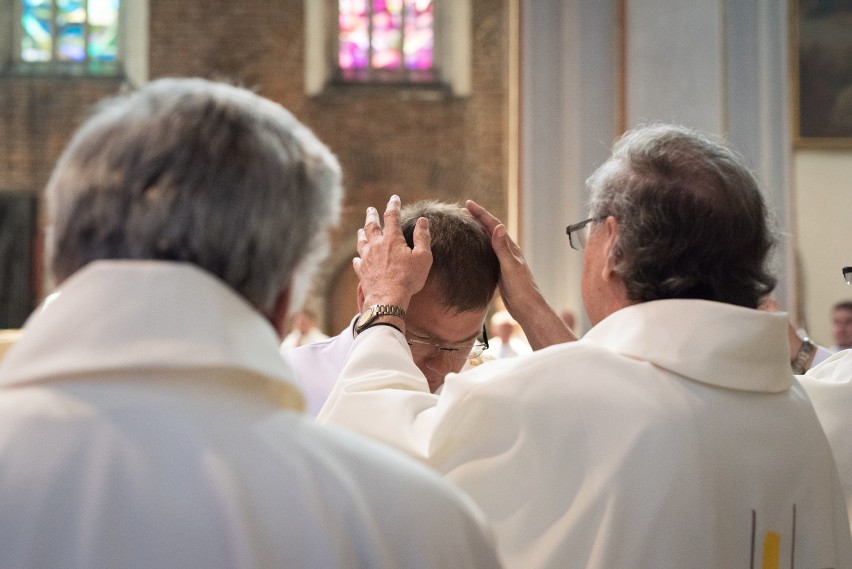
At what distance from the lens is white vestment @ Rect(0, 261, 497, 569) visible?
2.98 ft

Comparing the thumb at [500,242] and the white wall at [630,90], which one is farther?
the white wall at [630,90]

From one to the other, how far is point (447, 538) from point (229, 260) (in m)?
0.34

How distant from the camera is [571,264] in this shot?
30.5ft

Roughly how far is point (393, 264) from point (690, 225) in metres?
0.60

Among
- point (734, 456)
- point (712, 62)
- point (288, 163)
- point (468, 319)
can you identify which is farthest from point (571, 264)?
point (288, 163)

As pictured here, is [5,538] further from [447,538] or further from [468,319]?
[468,319]

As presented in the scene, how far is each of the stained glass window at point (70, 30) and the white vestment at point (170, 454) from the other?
16385mm

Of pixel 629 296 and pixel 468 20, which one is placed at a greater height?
pixel 468 20

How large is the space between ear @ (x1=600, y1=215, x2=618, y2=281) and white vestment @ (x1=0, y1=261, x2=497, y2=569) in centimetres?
89

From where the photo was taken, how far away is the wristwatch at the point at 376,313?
1980mm

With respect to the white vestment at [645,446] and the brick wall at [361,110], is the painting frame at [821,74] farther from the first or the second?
Answer: the white vestment at [645,446]

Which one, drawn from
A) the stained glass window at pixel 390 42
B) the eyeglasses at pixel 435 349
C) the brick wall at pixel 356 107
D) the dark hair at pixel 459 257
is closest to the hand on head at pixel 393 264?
the dark hair at pixel 459 257

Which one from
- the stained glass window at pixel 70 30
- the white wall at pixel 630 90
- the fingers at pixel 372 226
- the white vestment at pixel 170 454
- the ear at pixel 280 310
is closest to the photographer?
the white vestment at pixel 170 454

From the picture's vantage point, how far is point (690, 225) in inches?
67.4
